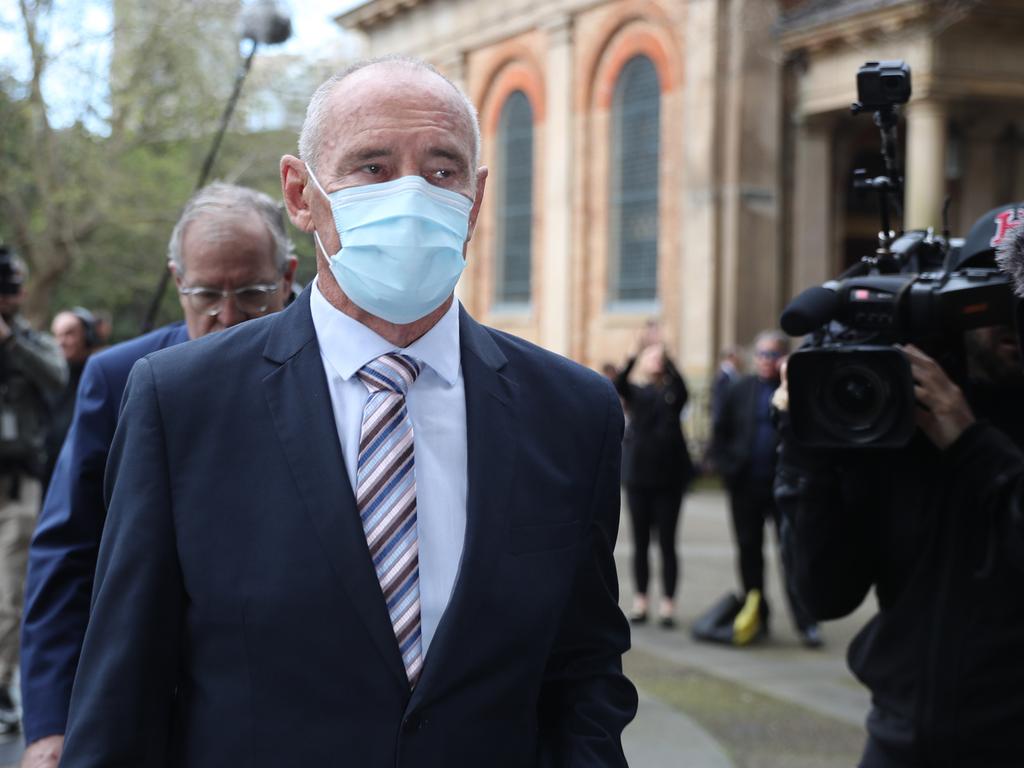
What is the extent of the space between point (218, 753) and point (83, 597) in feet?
2.94

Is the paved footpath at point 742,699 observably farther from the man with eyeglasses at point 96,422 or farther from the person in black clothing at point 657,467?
the man with eyeglasses at point 96,422

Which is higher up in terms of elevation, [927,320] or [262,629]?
[927,320]

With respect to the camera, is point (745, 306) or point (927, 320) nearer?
point (927, 320)

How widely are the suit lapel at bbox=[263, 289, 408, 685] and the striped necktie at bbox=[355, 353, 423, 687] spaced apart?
44 mm

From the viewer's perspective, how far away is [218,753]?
204 cm

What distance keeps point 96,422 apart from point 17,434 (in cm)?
401

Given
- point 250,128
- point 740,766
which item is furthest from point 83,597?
point 250,128

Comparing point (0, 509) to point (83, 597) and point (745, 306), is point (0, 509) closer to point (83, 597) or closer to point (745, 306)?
point (83, 597)

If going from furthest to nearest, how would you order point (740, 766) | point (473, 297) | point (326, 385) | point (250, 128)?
point (473, 297) < point (250, 128) < point (740, 766) < point (326, 385)

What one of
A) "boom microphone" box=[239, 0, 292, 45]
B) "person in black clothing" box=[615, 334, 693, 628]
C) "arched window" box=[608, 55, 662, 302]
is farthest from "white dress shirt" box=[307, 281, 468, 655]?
"arched window" box=[608, 55, 662, 302]

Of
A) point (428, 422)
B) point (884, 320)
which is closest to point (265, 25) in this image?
point (884, 320)

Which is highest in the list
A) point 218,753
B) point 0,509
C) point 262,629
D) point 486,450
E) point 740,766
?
point 486,450

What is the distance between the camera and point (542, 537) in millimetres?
2195

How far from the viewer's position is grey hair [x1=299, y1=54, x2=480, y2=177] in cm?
224
